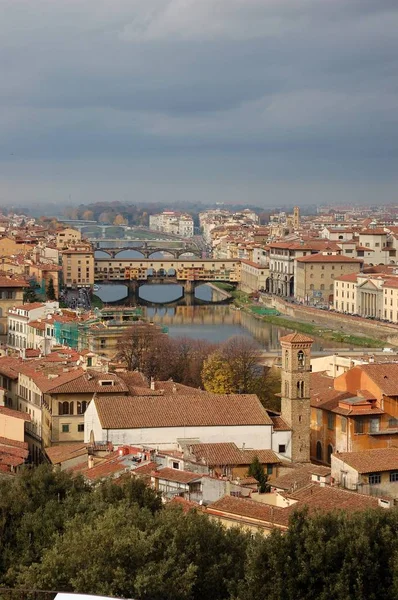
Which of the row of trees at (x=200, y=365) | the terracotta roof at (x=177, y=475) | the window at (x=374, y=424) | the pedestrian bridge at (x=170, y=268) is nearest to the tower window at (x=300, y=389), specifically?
the window at (x=374, y=424)

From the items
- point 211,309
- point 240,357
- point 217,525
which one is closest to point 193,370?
point 240,357

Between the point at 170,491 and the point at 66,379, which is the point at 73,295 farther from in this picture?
the point at 170,491

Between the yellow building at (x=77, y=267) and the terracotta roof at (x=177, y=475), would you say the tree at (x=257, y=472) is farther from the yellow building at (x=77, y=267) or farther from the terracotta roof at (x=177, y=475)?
the yellow building at (x=77, y=267)

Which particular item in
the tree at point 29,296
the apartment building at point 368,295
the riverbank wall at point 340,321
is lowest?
the riverbank wall at point 340,321

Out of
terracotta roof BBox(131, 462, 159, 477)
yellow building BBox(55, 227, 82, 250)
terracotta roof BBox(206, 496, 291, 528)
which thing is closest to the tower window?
terracotta roof BBox(131, 462, 159, 477)

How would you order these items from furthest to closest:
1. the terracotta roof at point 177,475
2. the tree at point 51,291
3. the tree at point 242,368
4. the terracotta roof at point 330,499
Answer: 1. the tree at point 51,291
2. the tree at point 242,368
3. the terracotta roof at point 177,475
4. the terracotta roof at point 330,499

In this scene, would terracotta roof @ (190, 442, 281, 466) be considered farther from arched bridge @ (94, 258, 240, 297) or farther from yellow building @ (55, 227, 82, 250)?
yellow building @ (55, 227, 82, 250)
